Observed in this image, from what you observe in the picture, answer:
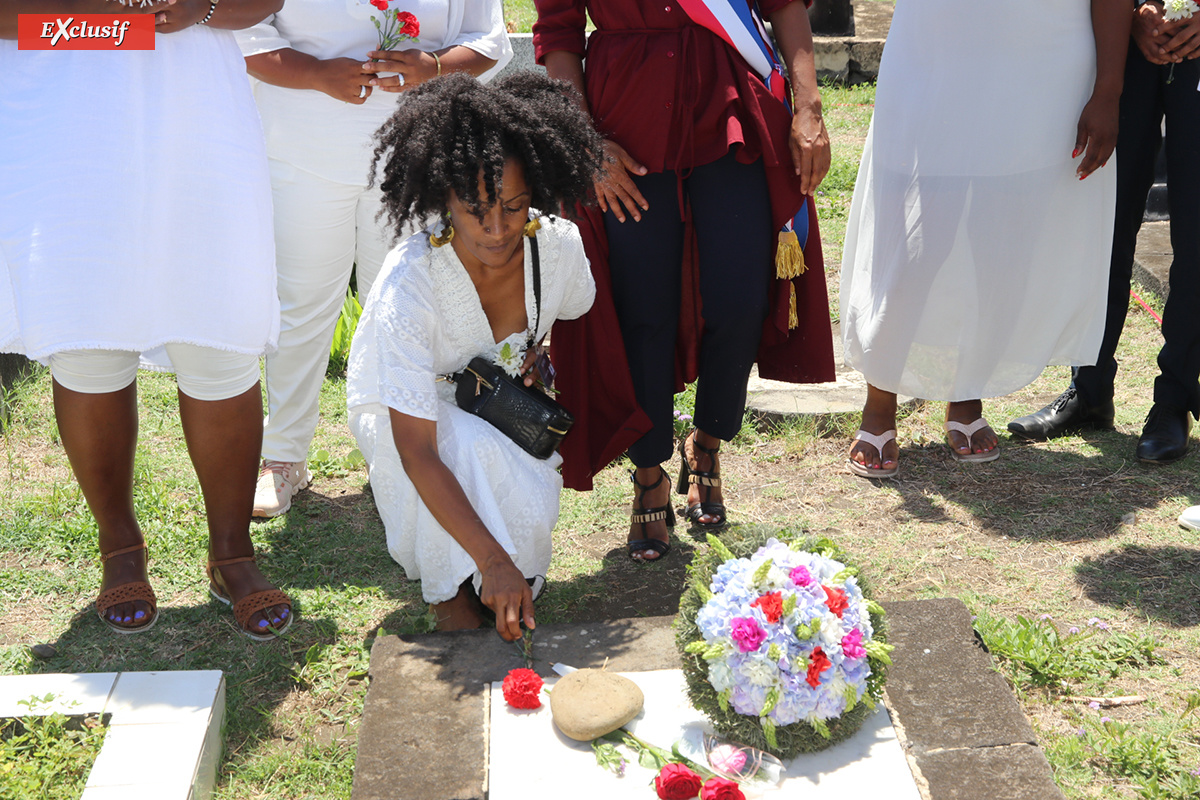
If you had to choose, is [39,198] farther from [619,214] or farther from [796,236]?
[796,236]

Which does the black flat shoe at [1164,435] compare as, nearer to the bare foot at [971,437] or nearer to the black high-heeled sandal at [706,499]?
the bare foot at [971,437]

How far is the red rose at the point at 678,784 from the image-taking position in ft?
6.95

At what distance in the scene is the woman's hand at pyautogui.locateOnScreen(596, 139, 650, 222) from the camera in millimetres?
3191

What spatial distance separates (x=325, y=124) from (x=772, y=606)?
218 cm

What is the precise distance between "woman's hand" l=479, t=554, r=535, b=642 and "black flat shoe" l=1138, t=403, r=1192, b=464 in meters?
2.60

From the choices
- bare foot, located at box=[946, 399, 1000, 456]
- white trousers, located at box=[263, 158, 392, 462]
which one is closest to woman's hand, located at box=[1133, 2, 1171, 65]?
bare foot, located at box=[946, 399, 1000, 456]

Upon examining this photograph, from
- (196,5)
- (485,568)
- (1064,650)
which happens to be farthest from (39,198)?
(1064,650)

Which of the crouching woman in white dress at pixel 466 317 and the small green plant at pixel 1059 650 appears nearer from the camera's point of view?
the crouching woman in white dress at pixel 466 317

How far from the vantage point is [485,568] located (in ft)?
8.55

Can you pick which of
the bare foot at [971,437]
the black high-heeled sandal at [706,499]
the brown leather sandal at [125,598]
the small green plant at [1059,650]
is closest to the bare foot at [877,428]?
the bare foot at [971,437]

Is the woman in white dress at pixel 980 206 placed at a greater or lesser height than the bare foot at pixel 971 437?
greater

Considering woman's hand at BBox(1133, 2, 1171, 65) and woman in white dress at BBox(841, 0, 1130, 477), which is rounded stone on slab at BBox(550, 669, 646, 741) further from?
woman's hand at BBox(1133, 2, 1171, 65)

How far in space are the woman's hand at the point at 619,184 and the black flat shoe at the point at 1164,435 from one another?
2.16 meters

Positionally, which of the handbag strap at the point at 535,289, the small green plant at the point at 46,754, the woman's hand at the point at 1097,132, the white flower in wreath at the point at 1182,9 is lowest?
the small green plant at the point at 46,754
